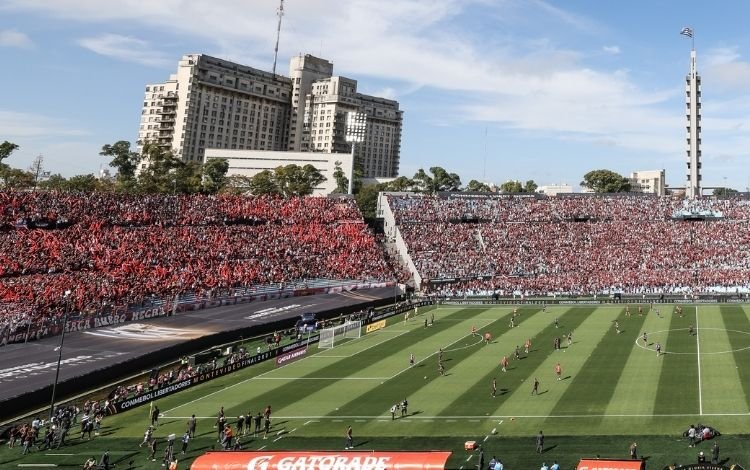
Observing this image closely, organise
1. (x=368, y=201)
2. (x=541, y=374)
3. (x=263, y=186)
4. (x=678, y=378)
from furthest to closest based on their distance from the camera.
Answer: (x=368, y=201)
(x=263, y=186)
(x=541, y=374)
(x=678, y=378)

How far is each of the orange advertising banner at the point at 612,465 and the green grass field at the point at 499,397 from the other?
6.48m

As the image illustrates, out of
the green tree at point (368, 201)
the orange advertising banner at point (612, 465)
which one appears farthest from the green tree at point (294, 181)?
the orange advertising banner at point (612, 465)

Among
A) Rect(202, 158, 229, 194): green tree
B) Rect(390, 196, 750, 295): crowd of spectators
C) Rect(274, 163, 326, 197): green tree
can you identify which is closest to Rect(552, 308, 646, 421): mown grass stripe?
Rect(390, 196, 750, 295): crowd of spectators

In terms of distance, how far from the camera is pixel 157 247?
7831 cm

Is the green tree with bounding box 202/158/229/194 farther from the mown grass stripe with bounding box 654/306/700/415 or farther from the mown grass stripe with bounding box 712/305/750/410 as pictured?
the mown grass stripe with bounding box 654/306/700/415

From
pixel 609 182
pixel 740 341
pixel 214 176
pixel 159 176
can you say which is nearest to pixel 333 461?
pixel 740 341

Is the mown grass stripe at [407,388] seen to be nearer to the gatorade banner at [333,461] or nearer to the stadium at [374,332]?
the stadium at [374,332]

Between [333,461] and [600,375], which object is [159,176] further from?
[333,461]

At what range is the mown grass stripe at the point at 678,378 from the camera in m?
39.7

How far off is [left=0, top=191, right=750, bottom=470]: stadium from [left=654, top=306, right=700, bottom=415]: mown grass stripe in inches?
8.1

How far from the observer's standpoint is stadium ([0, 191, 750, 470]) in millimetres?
37219

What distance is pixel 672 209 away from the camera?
111m

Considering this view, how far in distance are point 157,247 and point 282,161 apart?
109613mm

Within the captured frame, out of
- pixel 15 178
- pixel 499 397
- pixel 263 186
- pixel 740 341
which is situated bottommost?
pixel 499 397
